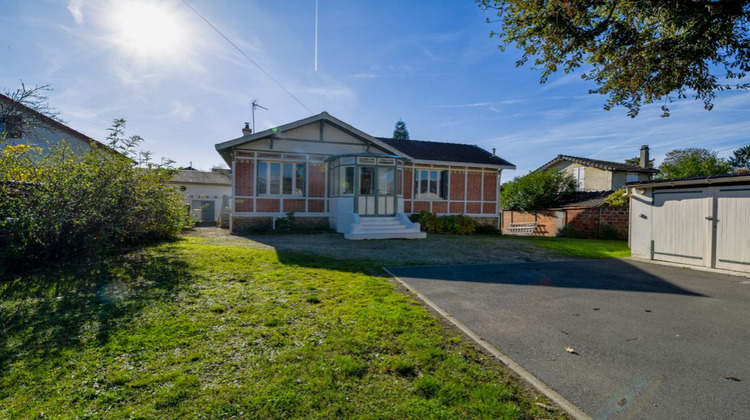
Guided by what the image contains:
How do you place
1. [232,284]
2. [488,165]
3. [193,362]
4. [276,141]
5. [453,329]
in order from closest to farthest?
[193,362]
[453,329]
[232,284]
[276,141]
[488,165]

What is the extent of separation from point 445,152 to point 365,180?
269 inches

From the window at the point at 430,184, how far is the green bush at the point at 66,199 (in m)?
11.6

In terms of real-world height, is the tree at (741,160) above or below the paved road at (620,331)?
above

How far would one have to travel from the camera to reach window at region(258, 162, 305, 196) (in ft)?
44.8

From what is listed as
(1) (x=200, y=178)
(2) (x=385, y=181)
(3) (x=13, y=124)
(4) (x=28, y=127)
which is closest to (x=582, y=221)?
(2) (x=385, y=181)

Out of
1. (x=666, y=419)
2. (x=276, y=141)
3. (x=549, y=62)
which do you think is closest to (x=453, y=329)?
(x=666, y=419)

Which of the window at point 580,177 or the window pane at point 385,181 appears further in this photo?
the window at point 580,177

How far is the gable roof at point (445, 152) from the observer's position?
16.9 meters

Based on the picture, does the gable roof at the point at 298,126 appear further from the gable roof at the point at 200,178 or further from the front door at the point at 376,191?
the gable roof at the point at 200,178

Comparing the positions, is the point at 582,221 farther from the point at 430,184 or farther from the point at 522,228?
the point at 430,184

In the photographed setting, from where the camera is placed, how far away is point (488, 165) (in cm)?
1705

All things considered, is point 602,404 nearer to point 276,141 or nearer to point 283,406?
point 283,406

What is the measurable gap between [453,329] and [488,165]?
49.1 ft

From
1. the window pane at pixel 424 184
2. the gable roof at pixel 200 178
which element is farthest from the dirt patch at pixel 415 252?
the gable roof at pixel 200 178
